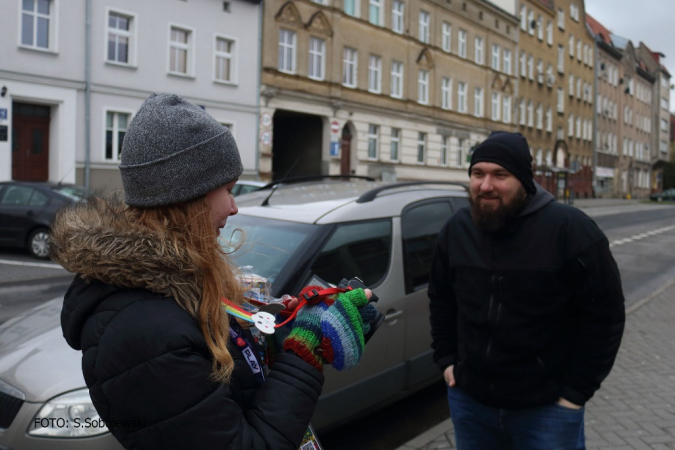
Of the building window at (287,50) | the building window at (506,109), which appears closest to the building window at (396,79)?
the building window at (287,50)

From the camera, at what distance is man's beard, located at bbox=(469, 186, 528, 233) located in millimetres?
2604

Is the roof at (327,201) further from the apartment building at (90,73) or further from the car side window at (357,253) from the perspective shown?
the apartment building at (90,73)

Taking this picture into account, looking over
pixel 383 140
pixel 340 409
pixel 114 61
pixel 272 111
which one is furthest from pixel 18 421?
pixel 383 140

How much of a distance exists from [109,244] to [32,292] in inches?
355

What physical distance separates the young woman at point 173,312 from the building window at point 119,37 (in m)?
21.8

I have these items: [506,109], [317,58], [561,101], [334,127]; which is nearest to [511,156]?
[334,127]

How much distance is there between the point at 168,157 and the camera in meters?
1.48

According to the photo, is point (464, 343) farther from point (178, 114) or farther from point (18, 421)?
point (18, 421)

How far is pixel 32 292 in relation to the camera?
30.8 feet

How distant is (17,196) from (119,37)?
10.2 meters

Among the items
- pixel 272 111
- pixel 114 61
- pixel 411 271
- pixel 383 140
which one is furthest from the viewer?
pixel 383 140

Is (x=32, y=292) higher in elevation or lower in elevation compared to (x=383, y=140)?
lower

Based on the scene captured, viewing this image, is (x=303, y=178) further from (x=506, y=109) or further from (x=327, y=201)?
(x=506, y=109)

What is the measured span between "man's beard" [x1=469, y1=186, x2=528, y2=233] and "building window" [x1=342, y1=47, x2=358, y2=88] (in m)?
28.3
